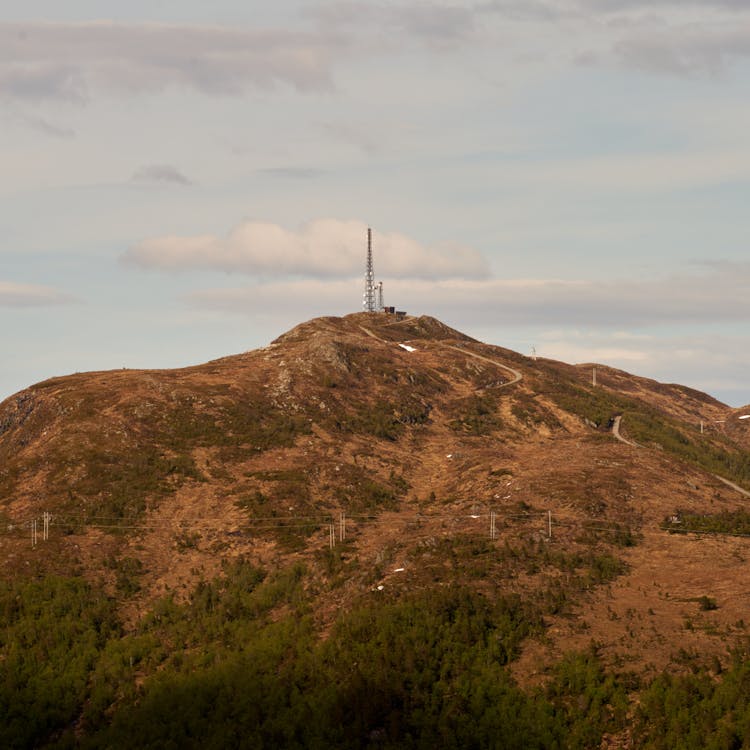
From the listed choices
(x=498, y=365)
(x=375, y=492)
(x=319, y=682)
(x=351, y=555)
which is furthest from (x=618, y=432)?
(x=319, y=682)

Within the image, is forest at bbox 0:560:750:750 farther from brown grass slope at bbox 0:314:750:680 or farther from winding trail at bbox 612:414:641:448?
winding trail at bbox 612:414:641:448

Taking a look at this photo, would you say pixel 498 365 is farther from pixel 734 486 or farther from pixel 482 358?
pixel 734 486

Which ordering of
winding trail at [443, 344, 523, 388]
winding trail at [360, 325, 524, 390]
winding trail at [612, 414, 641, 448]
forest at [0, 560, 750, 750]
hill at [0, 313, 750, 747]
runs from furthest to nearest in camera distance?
1. winding trail at [360, 325, 524, 390]
2. winding trail at [443, 344, 523, 388]
3. winding trail at [612, 414, 641, 448]
4. hill at [0, 313, 750, 747]
5. forest at [0, 560, 750, 750]

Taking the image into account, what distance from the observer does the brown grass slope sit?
222ft

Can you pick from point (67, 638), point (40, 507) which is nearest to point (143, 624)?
point (67, 638)

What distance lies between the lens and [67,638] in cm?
6706

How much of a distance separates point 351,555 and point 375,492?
1920cm

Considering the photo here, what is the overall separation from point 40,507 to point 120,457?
490 inches

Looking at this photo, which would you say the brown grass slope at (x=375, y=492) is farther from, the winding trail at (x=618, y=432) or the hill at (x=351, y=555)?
the winding trail at (x=618, y=432)

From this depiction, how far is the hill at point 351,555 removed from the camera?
56.4 m

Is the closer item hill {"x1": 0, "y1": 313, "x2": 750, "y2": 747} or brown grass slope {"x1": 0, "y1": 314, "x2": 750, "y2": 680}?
hill {"x1": 0, "y1": 313, "x2": 750, "y2": 747}

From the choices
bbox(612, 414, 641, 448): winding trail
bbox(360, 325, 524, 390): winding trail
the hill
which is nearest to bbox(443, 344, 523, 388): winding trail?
bbox(360, 325, 524, 390): winding trail

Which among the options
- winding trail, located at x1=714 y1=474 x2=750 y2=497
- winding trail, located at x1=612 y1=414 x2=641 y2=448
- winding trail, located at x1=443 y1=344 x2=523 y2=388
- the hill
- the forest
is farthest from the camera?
winding trail, located at x1=443 y1=344 x2=523 y2=388

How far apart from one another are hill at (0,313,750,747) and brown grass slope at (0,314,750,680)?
319 mm
